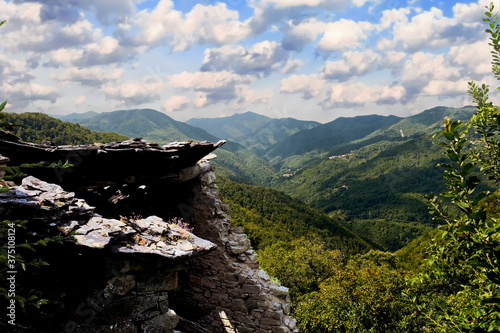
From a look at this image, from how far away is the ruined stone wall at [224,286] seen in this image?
852 centimetres

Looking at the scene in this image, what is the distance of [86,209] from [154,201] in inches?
159

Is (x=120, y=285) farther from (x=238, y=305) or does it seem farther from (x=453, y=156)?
(x=453, y=156)

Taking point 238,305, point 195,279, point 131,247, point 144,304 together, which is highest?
point 131,247

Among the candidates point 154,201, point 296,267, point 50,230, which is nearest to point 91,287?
point 50,230

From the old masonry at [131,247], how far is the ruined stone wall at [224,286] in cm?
3

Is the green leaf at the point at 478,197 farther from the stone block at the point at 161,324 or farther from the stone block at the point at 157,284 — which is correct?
the stone block at the point at 161,324

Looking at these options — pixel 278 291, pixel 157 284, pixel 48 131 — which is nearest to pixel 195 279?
pixel 278 291

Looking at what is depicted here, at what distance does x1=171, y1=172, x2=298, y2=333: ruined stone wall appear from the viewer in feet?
27.9

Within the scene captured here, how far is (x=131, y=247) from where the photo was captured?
5020 mm

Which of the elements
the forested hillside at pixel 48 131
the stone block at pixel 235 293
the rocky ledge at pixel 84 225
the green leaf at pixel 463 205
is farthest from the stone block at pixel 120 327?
the forested hillside at pixel 48 131

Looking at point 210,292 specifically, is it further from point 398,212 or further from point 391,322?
point 398,212

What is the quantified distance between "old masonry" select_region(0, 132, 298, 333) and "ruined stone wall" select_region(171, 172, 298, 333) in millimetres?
31

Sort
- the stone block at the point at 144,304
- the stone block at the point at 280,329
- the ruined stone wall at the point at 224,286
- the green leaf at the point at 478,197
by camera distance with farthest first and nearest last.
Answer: the ruined stone wall at the point at 224,286, the stone block at the point at 280,329, the stone block at the point at 144,304, the green leaf at the point at 478,197

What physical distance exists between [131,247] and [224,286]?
4482mm
